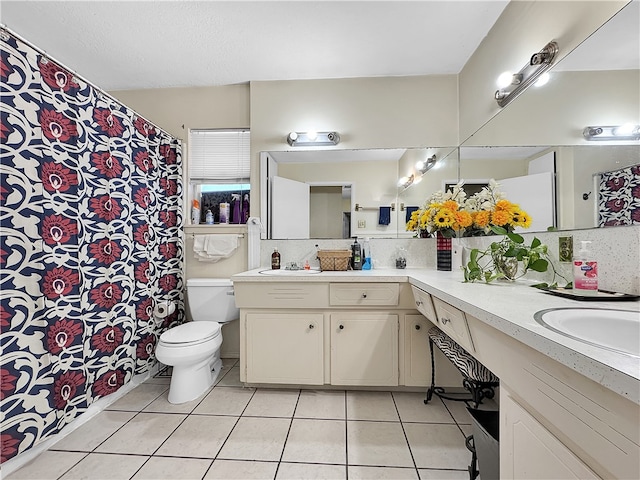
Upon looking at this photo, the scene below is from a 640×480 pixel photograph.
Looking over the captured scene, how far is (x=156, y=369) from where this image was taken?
2.25m

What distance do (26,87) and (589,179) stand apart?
248 cm

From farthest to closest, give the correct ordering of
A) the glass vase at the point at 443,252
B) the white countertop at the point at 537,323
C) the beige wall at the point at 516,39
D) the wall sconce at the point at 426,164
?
the wall sconce at the point at 426,164
the glass vase at the point at 443,252
the beige wall at the point at 516,39
the white countertop at the point at 537,323

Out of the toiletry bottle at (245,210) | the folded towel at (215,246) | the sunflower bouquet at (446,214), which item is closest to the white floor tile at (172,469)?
the folded towel at (215,246)

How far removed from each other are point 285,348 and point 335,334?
359 mm

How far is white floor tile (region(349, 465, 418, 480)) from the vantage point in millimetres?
1240

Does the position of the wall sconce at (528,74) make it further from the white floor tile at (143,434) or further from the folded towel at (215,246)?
the white floor tile at (143,434)

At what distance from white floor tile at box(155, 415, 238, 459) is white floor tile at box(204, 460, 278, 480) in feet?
0.29

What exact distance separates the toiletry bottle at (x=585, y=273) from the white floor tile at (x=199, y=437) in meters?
1.76

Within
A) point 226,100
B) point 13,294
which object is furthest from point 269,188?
point 13,294

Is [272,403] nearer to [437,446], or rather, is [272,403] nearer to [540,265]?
[437,446]

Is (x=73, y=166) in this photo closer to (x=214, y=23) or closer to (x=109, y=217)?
(x=109, y=217)

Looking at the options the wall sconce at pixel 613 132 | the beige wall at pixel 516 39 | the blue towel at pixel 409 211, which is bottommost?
the blue towel at pixel 409 211

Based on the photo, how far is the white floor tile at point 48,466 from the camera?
4.11ft

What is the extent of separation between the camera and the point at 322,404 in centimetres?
180
